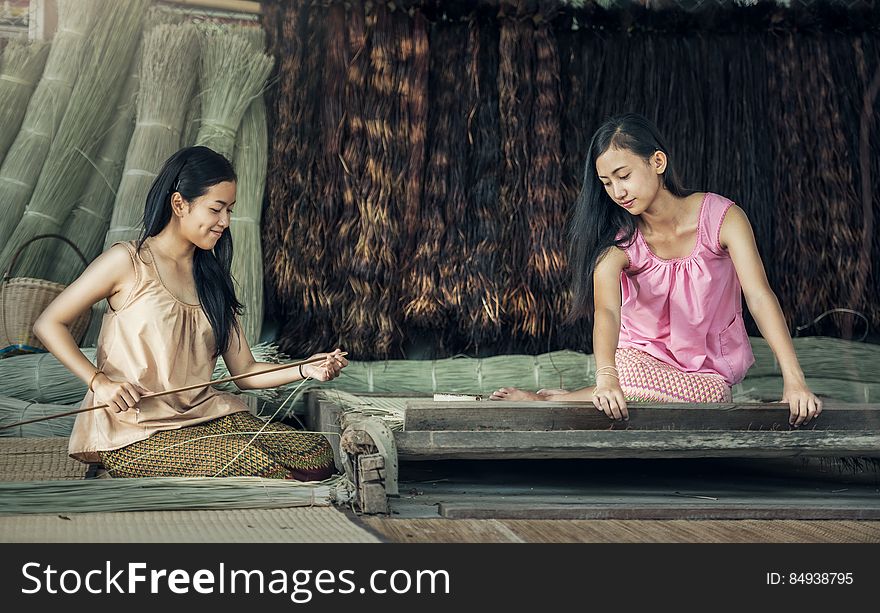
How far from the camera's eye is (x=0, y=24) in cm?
410

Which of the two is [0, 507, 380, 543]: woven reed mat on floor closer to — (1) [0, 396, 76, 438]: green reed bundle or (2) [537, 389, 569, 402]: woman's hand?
(2) [537, 389, 569, 402]: woman's hand

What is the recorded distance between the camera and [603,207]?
3068mm

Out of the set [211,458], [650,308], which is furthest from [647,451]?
[211,458]

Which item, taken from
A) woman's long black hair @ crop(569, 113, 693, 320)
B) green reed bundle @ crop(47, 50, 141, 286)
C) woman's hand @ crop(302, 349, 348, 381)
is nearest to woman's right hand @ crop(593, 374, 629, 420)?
woman's long black hair @ crop(569, 113, 693, 320)

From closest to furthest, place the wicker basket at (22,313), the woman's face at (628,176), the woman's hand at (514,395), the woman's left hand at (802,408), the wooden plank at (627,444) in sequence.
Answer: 1. the wooden plank at (627,444)
2. the woman's left hand at (802,408)
3. the woman's face at (628,176)
4. the woman's hand at (514,395)
5. the wicker basket at (22,313)

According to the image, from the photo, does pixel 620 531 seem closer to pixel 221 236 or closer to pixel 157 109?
pixel 221 236

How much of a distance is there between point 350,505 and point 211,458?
55cm

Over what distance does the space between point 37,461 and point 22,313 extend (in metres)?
0.90

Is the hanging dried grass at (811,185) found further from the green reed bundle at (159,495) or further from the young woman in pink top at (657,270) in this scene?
the green reed bundle at (159,495)

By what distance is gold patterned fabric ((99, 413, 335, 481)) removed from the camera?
269cm

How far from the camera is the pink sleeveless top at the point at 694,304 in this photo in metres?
3.02

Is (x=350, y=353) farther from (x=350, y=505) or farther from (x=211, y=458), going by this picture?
(x=350, y=505)

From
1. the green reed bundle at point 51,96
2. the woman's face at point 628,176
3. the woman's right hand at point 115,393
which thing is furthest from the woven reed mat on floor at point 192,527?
the green reed bundle at point 51,96

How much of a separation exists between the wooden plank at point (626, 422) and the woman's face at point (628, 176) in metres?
0.72
